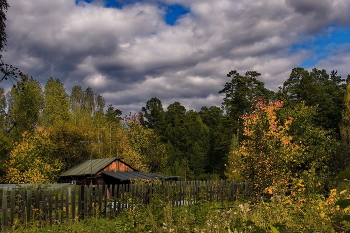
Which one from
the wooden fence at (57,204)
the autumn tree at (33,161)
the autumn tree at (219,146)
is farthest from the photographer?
the autumn tree at (219,146)

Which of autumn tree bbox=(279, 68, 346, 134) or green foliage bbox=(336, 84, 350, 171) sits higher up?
autumn tree bbox=(279, 68, 346, 134)

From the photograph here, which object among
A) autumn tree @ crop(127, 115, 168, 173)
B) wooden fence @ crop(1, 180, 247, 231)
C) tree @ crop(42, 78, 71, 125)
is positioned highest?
tree @ crop(42, 78, 71, 125)

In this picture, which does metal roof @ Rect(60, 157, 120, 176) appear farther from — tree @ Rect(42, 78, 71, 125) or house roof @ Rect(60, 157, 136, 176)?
tree @ Rect(42, 78, 71, 125)

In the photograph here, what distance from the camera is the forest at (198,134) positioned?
14281 mm

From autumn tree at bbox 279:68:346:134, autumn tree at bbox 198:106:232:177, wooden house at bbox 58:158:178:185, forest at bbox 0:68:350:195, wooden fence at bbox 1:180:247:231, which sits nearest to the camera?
wooden fence at bbox 1:180:247:231

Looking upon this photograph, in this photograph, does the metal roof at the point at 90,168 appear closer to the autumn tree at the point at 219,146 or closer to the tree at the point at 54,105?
the tree at the point at 54,105

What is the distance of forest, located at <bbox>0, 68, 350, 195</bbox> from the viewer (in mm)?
14281

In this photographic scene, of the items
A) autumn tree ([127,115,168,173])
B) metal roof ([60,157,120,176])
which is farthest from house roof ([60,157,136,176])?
autumn tree ([127,115,168,173])

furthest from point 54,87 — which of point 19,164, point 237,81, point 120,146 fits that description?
point 237,81

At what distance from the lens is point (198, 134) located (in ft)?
155

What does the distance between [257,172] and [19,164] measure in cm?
2038

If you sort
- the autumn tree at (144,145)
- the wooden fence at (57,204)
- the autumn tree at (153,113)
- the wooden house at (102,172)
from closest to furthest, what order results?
the wooden fence at (57,204) < the wooden house at (102,172) < the autumn tree at (144,145) < the autumn tree at (153,113)

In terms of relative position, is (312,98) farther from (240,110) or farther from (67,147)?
(67,147)

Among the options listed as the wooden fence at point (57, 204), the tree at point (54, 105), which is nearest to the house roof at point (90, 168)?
the wooden fence at point (57, 204)
